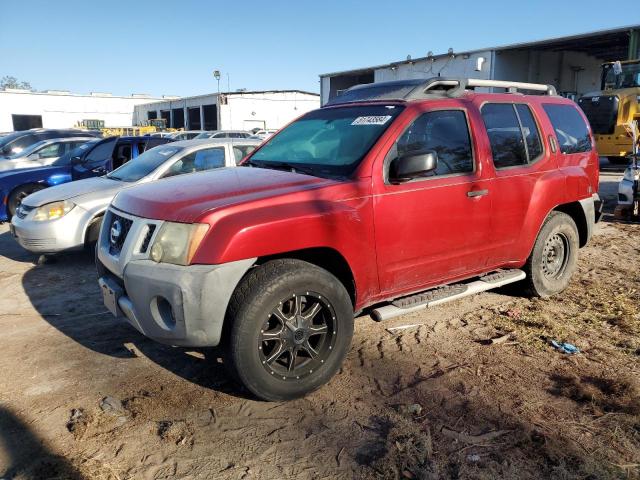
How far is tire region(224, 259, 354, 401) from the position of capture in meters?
2.92

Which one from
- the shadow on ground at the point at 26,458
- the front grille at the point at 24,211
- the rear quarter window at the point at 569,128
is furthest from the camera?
the front grille at the point at 24,211

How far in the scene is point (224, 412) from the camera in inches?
121

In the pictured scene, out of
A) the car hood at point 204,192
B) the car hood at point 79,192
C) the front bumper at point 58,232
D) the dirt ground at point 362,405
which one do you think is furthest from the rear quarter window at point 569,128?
the front bumper at point 58,232

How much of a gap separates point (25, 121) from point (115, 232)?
5815 centimetres

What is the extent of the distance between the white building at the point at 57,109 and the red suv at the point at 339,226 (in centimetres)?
5678

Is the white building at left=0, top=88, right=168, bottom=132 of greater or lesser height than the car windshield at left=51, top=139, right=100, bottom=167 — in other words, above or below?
above

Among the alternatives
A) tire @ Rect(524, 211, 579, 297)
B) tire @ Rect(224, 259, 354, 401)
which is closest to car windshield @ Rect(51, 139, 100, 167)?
tire @ Rect(224, 259, 354, 401)

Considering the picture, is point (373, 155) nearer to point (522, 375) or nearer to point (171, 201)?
point (171, 201)

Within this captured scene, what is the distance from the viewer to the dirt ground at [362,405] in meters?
2.58

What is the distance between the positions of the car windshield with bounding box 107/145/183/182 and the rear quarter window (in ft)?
14.6

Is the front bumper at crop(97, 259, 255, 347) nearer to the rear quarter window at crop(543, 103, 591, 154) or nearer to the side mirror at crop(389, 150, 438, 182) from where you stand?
the side mirror at crop(389, 150, 438, 182)

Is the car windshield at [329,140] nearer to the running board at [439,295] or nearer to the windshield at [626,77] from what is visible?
the running board at [439,295]

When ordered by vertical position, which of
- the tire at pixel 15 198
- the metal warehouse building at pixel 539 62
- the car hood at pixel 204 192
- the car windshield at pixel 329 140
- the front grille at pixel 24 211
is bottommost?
the tire at pixel 15 198

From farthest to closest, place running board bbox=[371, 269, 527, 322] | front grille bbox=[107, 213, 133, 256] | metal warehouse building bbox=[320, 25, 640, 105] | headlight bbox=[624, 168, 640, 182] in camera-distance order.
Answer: metal warehouse building bbox=[320, 25, 640, 105]
headlight bbox=[624, 168, 640, 182]
running board bbox=[371, 269, 527, 322]
front grille bbox=[107, 213, 133, 256]
